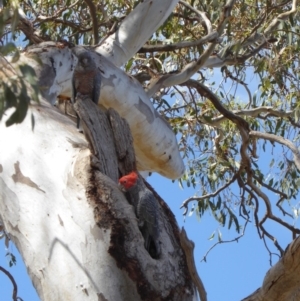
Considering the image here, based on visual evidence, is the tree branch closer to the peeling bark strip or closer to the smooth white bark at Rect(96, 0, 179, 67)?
the smooth white bark at Rect(96, 0, 179, 67)

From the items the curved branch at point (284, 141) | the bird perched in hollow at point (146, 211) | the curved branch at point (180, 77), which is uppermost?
the curved branch at point (180, 77)

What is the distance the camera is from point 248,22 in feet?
19.0

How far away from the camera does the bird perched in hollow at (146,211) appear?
7.58 ft

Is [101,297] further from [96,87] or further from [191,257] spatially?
[96,87]

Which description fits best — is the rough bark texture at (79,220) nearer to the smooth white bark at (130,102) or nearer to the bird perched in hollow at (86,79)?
the bird perched in hollow at (86,79)

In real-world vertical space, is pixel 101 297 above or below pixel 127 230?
below

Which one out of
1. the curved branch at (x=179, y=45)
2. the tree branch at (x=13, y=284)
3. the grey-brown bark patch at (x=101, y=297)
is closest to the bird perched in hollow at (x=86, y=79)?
the curved branch at (x=179, y=45)

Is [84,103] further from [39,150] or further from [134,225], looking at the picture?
[134,225]

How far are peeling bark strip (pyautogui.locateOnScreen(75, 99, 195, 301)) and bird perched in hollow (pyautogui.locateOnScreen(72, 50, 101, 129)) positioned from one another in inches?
16.0

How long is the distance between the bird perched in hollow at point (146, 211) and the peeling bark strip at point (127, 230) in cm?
3

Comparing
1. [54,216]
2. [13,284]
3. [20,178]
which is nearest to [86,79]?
[20,178]

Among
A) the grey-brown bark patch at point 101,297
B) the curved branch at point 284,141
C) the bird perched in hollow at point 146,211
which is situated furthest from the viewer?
the curved branch at point 284,141

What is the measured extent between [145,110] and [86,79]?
1.91 ft

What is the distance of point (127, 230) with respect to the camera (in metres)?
2.28
